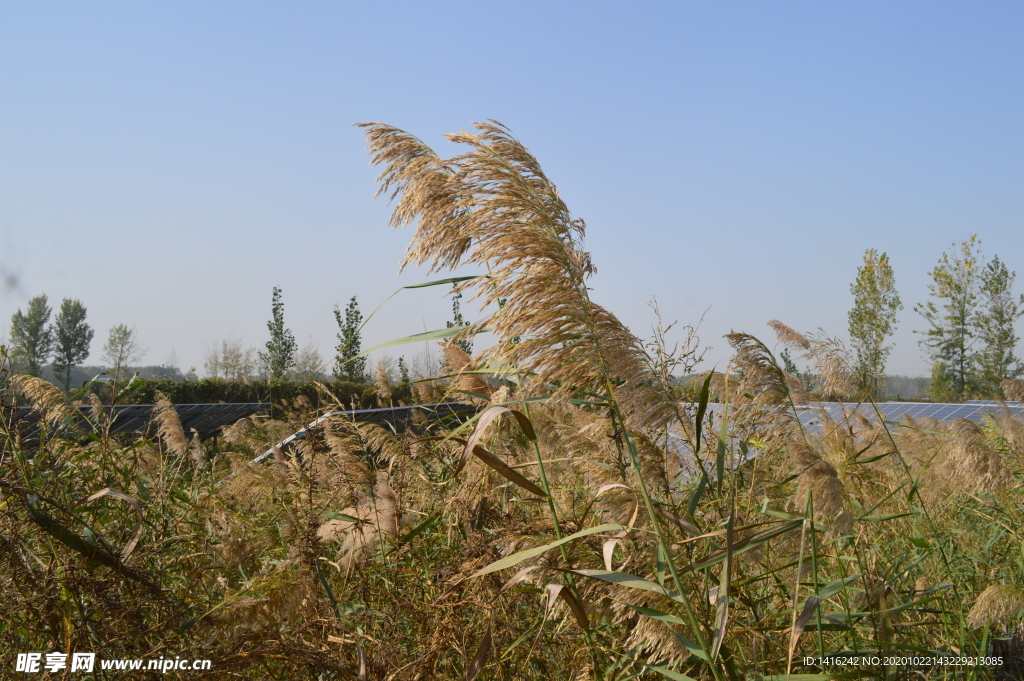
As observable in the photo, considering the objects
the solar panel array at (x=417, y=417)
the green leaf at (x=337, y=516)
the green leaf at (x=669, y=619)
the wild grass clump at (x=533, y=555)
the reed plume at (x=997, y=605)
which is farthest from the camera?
the solar panel array at (x=417, y=417)

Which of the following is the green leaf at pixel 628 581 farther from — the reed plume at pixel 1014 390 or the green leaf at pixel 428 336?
the reed plume at pixel 1014 390

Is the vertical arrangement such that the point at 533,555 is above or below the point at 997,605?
above

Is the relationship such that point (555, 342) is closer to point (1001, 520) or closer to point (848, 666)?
point (848, 666)

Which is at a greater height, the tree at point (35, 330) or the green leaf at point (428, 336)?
the tree at point (35, 330)

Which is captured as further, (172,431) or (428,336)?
(172,431)

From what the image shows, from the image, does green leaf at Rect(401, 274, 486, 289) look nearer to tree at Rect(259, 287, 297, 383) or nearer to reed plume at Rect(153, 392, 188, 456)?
reed plume at Rect(153, 392, 188, 456)

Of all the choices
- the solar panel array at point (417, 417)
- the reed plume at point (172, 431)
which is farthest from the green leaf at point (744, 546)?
the reed plume at point (172, 431)

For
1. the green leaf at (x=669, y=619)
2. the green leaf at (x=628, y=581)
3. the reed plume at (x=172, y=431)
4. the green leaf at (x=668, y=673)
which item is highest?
the reed plume at (x=172, y=431)

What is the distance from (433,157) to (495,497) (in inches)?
54.2

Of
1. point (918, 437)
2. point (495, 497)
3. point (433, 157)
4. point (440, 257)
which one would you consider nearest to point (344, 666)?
point (495, 497)

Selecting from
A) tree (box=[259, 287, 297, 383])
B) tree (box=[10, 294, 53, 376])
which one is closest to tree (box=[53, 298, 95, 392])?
tree (box=[10, 294, 53, 376])

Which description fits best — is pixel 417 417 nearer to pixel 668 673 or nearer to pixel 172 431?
pixel 172 431

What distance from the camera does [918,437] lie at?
4.73m

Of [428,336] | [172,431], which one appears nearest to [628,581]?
[428,336]
